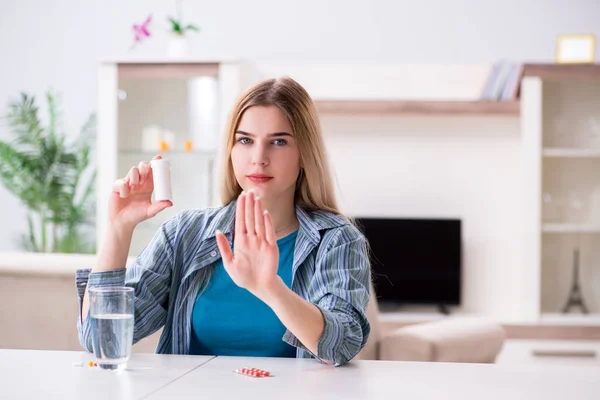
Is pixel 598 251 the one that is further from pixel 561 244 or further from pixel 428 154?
pixel 428 154

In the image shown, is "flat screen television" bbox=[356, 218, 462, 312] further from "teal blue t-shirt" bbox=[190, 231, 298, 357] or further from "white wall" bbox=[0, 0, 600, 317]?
"teal blue t-shirt" bbox=[190, 231, 298, 357]

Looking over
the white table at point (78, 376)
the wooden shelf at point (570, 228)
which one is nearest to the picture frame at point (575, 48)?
the wooden shelf at point (570, 228)

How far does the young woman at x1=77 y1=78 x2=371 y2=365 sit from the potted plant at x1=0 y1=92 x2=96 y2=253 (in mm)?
3555

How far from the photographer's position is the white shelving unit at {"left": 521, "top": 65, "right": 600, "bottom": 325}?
4.53 metres

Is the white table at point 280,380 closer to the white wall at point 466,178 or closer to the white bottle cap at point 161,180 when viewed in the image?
the white bottle cap at point 161,180

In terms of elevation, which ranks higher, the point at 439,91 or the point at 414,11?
the point at 414,11

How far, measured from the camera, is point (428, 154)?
4875mm

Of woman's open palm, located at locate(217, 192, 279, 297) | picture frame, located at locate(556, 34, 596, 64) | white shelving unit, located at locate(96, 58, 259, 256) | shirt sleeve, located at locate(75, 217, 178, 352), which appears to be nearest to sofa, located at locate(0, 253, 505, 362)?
shirt sleeve, located at locate(75, 217, 178, 352)

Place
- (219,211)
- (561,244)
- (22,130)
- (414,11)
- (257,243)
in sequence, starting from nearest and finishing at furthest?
(257,243)
(219,211)
(561,244)
(414,11)
(22,130)

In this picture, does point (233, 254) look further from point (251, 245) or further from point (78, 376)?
point (78, 376)

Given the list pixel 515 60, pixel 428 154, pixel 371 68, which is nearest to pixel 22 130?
pixel 371 68

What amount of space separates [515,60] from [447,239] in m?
1.15

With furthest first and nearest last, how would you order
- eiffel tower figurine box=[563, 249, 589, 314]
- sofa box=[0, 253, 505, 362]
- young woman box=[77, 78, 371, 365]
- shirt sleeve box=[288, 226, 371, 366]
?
eiffel tower figurine box=[563, 249, 589, 314], sofa box=[0, 253, 505, 362], young woman box=[77, 78, 371, 365], shirt sleeve box=[288, 226, 371, 366]

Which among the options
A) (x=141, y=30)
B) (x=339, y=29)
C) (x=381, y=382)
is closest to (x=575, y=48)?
(x=339, y=29)
